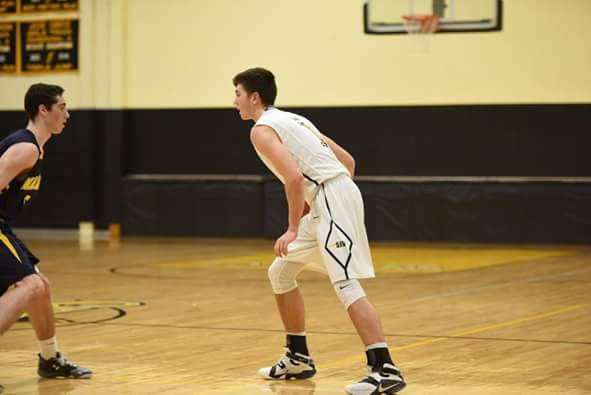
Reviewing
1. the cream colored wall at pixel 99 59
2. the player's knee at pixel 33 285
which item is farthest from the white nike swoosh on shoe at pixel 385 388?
the cream colored wall at pixel 99 59

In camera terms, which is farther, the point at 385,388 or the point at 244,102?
the point at 244,102

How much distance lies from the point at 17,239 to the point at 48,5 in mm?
15416

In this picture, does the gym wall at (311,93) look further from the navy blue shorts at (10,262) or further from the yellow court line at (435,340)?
the navy blue shorts at (10,262)

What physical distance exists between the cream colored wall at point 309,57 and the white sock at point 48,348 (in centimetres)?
1325

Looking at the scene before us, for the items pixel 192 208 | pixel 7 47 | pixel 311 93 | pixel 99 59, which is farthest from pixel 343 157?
pixel 7 47

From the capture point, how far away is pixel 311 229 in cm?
678

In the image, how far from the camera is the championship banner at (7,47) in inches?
850

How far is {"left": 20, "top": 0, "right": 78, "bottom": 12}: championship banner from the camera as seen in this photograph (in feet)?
69.5

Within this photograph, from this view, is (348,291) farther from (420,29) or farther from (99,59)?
(99,59)

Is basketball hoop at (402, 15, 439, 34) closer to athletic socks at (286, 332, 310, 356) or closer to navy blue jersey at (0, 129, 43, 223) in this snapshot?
athletic socks at (286, 332, 310, 356)

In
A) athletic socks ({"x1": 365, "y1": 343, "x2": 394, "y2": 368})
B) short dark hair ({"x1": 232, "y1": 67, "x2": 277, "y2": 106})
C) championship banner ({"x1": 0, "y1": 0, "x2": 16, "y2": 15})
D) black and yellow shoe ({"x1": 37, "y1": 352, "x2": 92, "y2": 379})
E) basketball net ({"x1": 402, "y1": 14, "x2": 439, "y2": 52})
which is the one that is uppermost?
championship banner ({"x1": 0, "y1": 0, "x2": 16, "y2": 15})

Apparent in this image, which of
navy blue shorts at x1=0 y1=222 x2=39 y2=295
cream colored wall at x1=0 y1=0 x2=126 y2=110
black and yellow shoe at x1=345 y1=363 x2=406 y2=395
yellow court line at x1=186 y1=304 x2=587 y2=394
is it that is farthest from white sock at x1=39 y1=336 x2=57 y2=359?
cream colored wall at x1=0 y1=0 x2=126 y2=110

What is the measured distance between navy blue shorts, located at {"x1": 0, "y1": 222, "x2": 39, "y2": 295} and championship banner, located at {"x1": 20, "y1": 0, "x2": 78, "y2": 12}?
15202 millimetres

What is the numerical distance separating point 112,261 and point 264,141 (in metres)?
9.76
